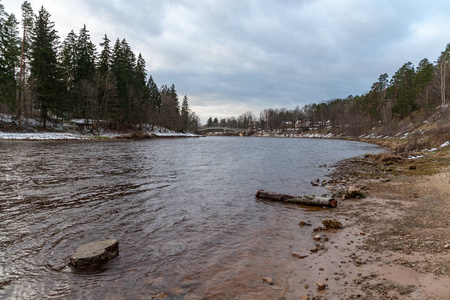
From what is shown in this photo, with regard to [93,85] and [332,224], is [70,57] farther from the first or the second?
[332,224]

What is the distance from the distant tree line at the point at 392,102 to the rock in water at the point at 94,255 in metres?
63.5

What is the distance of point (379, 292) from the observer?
420cm

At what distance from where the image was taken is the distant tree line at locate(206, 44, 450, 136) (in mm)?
60312

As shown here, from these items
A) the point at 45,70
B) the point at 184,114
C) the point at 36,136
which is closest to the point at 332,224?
the point at 36,136

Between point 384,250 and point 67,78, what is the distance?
7038 cm

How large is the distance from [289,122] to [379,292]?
184087 mm

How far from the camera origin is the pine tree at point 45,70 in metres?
43.5

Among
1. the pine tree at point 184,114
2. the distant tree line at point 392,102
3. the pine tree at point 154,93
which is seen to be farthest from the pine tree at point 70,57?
the distant tree line at point 392,102

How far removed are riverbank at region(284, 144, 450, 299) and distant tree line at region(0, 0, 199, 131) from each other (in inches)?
1590

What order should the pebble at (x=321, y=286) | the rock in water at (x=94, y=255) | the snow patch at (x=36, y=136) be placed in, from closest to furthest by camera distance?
the pebble at (x=321, y=286)
the rock in water at (x=94, y=255)
the snow patch at (x=36, y=136)

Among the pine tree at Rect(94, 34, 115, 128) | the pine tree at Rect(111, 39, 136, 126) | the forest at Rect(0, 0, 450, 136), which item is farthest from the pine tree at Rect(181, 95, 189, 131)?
the pine tree at Rect(94, 34, 115, 128)

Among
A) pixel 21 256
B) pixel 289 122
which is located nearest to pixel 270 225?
pixel 21 256

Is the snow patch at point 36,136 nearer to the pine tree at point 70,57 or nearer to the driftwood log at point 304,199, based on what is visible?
the pine tree at point 70,57

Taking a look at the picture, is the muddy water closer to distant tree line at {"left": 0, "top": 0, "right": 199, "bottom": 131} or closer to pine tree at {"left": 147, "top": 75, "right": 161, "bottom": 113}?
distant tree line at {"left": 0, "top": 0, "right": 199, "bottom": 131}
